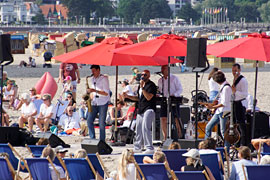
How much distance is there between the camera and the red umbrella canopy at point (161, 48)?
8.56m

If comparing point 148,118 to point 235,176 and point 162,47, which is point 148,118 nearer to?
point 162,47

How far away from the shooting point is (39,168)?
6.20 m

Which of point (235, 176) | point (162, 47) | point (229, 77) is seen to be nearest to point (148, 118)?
point (162, 47)

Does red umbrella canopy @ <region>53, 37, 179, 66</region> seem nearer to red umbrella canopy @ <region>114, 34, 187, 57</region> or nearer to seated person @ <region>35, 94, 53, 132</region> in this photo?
red umbrella canopy @ <region>114, 34, 187, 57</region>

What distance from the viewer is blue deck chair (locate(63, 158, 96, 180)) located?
20.4ft

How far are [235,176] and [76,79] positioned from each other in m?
9.90

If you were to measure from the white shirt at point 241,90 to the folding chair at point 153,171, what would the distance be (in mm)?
3052

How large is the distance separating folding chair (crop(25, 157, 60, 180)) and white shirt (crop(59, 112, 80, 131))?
17.5 feet

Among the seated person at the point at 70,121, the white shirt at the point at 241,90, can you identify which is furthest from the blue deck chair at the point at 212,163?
the seated person at the point at 70,121

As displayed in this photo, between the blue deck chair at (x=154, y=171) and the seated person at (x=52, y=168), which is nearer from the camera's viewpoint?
the blue deck chair at (x=154, y=171)

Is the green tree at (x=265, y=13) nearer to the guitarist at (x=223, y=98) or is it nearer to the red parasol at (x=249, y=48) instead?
the red parasol at (x=249, y=48)

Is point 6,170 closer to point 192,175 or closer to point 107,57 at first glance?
point 192,175

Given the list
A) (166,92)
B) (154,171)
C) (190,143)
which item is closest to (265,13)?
(166,92)

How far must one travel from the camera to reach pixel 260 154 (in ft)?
23.0
